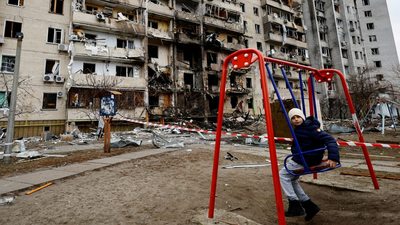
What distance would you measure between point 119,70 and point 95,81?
3.88m

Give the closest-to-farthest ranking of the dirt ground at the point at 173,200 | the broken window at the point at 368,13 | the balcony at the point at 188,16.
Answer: the dirt ground at the point at 173,200 < the balcony at the point at 188,16 < the broken window at the point at 368,13

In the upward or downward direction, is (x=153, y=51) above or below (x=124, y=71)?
above

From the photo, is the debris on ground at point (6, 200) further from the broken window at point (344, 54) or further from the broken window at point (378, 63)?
the broken window at point (378, 63)

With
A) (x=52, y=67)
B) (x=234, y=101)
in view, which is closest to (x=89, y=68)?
(x=52, y=67)

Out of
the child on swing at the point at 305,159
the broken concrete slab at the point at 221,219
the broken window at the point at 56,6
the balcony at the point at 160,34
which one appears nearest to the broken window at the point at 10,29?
the broken window at the point at 56,6

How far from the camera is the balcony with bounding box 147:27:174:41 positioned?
88.2 ft

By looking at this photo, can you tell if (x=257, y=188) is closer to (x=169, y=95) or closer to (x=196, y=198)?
(x=196, y=198)

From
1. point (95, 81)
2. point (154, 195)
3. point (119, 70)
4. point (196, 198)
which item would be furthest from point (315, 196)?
point (119, 70)

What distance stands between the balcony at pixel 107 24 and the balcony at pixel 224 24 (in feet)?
31.2

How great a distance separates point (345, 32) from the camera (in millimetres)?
46375

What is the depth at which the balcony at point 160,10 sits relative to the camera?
27.5 meters

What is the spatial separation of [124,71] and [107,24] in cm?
496

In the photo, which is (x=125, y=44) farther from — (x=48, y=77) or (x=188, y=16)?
(x=188, y=16)

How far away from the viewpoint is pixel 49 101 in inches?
878
